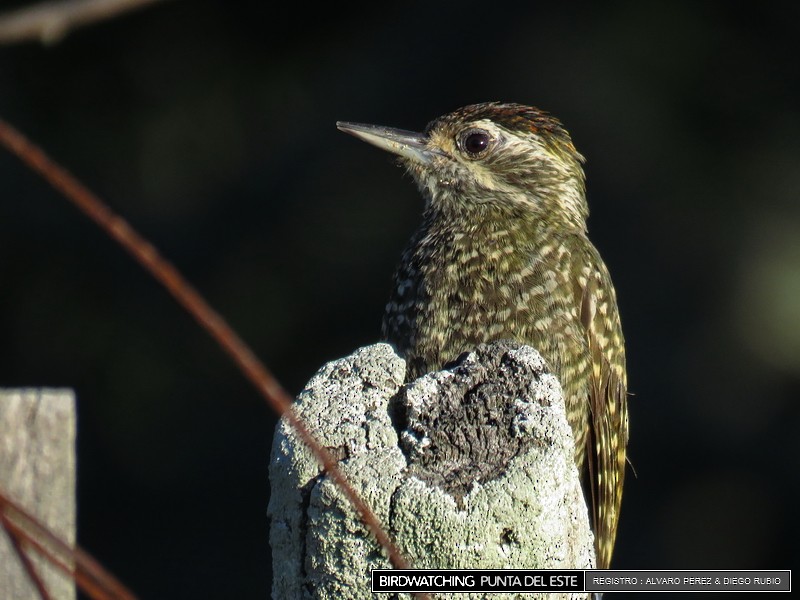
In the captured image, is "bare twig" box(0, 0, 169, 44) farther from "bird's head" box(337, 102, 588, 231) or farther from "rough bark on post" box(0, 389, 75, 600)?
"bird's head" box(337, 102, 588, 231)

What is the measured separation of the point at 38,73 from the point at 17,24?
29.1ft

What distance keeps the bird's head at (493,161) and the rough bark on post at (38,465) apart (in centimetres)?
144

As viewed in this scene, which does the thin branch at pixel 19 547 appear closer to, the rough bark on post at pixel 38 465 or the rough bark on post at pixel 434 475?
the rough bark on post at pixel 434 475

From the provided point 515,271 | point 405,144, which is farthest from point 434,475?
point 405,144

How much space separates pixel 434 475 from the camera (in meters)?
1.81

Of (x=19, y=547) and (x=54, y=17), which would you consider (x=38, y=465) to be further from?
(x=54, y=17)

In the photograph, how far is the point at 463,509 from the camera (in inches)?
69.0

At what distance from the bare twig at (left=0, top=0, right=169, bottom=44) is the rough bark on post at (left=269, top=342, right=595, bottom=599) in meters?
0.99

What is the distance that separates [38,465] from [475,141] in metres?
1.89

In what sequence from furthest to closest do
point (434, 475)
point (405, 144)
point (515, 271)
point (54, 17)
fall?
point (405, 144) → point (515, 271) → point (434, 475) → point (54, 17)

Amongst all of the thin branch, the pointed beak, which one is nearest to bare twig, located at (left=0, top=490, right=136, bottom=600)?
the thin branch

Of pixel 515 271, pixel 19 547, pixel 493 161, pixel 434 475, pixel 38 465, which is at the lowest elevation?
pixel 19 547

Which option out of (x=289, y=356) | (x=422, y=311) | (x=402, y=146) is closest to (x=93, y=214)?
(x=422, y=311)

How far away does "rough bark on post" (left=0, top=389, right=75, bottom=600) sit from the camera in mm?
2242
